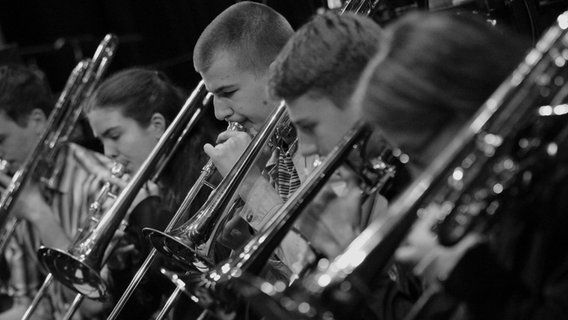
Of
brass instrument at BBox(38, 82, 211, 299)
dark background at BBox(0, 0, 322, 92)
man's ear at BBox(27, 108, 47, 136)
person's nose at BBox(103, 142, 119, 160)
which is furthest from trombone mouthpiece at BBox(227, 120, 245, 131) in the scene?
man's ear at BBox(27, 108, 47, 136)

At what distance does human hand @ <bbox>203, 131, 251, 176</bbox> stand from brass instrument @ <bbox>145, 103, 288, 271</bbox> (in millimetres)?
53

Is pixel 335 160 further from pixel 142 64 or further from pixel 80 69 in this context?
pixel 142 64

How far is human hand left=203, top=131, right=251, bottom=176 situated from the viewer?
2.38 metres

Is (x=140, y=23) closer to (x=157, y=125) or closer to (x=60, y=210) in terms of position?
(x=60, y=210)

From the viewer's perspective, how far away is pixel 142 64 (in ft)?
15.6

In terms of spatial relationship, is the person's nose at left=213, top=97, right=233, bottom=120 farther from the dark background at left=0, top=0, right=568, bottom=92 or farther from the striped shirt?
the striped shirt

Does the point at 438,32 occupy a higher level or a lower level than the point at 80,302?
higher

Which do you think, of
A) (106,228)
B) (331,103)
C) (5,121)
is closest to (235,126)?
(106,228)

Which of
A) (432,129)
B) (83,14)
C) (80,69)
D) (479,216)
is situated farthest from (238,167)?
(83,14)

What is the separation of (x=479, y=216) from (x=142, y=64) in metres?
3.64

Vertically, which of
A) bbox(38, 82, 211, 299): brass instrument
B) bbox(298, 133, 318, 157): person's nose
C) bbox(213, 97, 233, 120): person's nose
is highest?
bbox(298, 133, 318, 157): person's nose

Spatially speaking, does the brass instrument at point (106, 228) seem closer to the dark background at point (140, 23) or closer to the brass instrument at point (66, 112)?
the dark background at point (140, 23)

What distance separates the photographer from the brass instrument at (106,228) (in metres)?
2.84

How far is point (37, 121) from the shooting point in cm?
385
